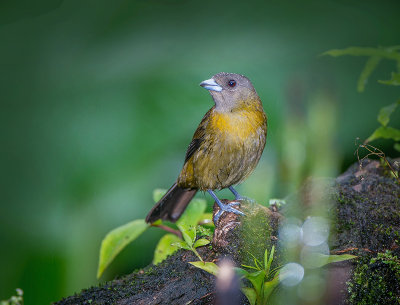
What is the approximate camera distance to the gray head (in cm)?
278

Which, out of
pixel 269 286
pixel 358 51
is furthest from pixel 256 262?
pixel 358 51

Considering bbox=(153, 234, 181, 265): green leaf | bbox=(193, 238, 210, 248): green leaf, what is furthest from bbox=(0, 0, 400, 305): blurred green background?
bbox=(193, 238, 210, 248): green leaf

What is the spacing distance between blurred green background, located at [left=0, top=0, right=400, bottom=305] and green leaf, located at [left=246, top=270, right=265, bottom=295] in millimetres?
993

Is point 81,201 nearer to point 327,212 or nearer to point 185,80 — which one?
point 185,80

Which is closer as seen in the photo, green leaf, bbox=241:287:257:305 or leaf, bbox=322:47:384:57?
green leaf, bbox=241:287:257:305

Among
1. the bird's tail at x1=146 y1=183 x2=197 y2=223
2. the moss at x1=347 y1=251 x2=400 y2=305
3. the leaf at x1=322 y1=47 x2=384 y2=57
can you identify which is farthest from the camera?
the bird's tail at x1=146 y1=183 x2=197 y2=223

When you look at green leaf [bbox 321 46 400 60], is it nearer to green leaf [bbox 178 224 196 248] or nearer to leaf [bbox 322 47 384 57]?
leaf [bbox 322 47 384 57]

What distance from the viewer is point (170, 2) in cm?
455

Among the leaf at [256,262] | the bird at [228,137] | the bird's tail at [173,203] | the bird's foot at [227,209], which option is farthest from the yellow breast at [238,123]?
the leaf at [256,262]

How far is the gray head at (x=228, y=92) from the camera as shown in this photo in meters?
2.78

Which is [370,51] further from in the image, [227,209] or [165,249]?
[165,249]

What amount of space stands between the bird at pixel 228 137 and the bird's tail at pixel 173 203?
0.14 m

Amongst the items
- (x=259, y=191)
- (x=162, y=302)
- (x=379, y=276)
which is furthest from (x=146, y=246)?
(x=379, y=276)

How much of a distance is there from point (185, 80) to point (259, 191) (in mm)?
1624
